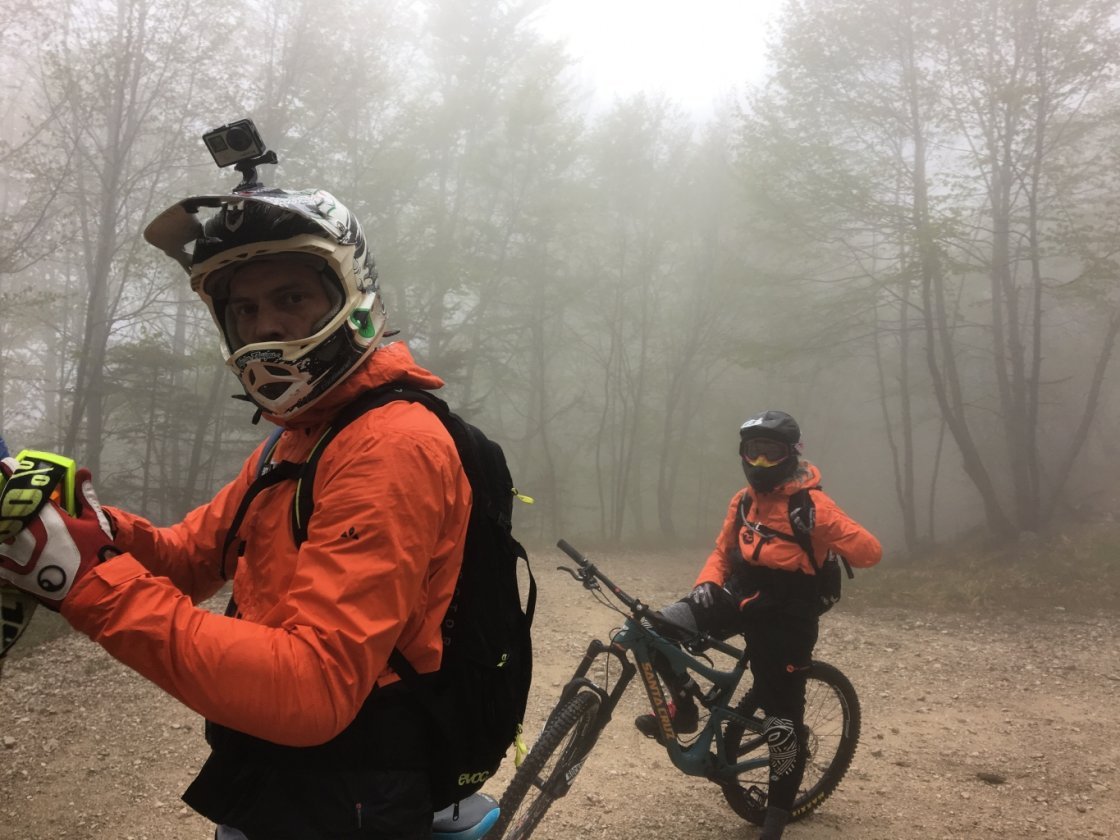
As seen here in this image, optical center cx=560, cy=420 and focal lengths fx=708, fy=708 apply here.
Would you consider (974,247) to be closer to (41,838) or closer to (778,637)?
(778,637)

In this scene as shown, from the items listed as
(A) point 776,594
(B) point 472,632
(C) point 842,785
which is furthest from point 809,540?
(B) point 472,632

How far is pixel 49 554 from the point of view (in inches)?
46.9

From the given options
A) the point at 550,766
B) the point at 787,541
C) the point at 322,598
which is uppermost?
the point at 322,598

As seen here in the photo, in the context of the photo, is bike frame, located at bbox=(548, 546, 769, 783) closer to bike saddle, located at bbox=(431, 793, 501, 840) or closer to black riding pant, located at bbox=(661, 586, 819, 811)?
black riding pant, located at bbox=(661, 586, 819, 811)

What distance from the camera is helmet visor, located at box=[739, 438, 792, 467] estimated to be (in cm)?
400

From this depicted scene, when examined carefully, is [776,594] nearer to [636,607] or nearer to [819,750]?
[636,607]

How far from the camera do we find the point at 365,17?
14758mm

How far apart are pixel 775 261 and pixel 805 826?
1657cm

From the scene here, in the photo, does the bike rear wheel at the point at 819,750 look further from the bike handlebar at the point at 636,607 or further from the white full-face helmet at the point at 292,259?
the white full-face helmet at the point at 292,259

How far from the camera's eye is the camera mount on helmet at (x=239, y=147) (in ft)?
5.72

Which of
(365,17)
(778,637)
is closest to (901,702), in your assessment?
(778,637)

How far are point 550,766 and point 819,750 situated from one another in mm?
1864

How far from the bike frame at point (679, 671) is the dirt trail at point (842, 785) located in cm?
59

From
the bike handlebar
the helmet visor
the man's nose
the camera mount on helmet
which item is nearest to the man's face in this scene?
the man's nose
